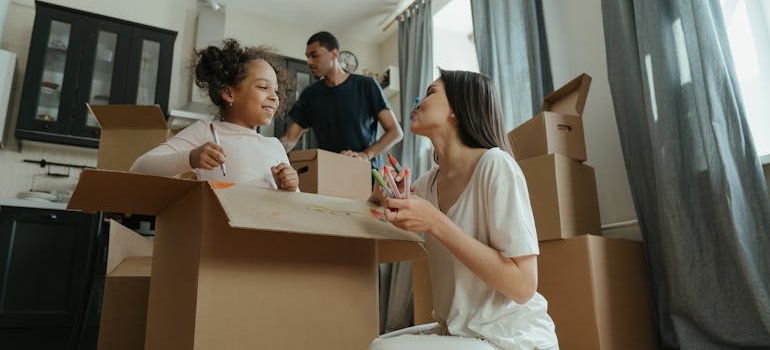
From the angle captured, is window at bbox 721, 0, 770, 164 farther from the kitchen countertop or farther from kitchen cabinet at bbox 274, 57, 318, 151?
the kitchen countertop

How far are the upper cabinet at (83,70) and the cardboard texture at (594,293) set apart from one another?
9.81 ft

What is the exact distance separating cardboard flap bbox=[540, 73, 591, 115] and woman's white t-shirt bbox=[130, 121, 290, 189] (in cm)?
129

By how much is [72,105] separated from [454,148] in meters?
3.32

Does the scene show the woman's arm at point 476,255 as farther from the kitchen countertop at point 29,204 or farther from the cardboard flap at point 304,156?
the kitchen countertop at point 29,204

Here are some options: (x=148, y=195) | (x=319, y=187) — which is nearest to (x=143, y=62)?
(x=319, y=187)

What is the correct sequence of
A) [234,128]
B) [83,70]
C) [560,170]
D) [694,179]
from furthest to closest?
[83,70], [560,170], [694,179], [234,128]

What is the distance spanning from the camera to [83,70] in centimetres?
365

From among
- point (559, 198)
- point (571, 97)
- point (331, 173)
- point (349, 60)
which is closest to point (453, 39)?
point (349, 60)

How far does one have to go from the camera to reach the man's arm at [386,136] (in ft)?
→ 8.34

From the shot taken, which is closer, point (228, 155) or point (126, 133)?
point (228, 155)

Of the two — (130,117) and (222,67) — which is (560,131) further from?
(130,117)

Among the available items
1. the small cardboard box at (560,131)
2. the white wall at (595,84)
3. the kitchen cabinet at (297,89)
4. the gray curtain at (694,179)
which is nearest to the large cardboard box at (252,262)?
the small cardboard box at (560,131)

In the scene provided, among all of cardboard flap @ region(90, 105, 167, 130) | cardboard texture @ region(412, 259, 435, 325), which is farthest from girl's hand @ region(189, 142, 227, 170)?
cardboard texture @ region(412, 259, 435, 325)

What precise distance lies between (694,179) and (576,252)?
0.50 meters
